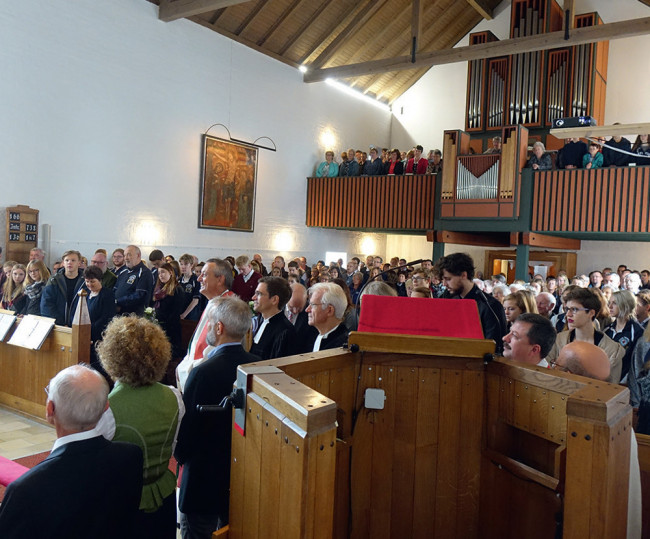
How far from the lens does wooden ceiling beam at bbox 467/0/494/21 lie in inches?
573

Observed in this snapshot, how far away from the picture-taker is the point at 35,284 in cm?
568

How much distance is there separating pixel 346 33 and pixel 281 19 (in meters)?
1.74

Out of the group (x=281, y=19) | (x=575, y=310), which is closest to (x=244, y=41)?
(x=281, y=19)

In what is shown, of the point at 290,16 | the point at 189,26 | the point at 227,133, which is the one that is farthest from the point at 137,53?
the point at 290,16

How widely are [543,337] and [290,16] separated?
12.2 metres

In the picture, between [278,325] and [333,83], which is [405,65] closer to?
[333,83]

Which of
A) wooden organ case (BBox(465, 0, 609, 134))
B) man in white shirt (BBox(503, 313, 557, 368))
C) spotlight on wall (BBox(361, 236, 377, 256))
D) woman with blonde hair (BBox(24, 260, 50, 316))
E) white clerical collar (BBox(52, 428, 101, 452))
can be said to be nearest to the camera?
white clerical collar (BBox(52, 428, 101, 452))

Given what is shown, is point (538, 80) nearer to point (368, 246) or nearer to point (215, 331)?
point (368, 246)

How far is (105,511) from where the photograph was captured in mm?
1734

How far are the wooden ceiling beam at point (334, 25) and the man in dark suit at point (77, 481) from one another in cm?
1320

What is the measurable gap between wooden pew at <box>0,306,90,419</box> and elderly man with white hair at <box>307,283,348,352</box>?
2533 millimetres

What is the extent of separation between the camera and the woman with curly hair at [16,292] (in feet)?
19.4

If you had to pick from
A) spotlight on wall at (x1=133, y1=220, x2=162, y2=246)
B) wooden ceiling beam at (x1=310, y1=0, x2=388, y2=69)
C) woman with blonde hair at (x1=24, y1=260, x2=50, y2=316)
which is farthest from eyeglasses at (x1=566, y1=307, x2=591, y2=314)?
wooden ceiling beam at (x1=310, y1=0, x2=388, y2=69)

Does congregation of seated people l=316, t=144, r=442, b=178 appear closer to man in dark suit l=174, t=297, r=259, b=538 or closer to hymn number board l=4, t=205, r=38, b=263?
hymn number board l=4, t=205, r=38, b=263
